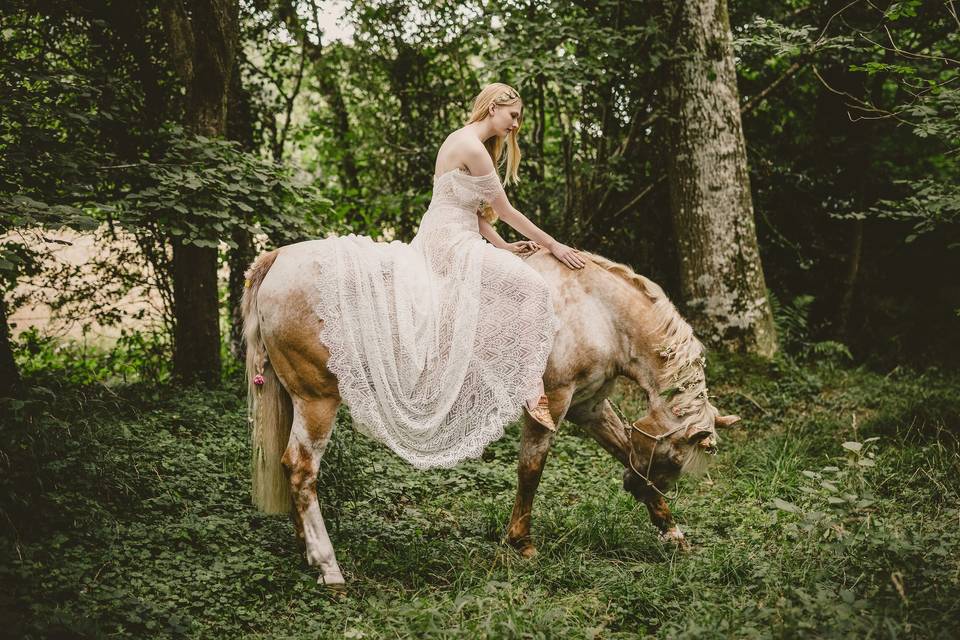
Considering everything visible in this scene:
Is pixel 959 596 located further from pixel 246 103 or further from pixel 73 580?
pixel 246 103

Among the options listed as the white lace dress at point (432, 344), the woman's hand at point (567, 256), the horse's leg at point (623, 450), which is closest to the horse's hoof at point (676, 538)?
the horse's leg at point (623, 450)

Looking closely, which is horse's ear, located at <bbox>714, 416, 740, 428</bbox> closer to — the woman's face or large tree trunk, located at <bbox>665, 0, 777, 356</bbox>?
the woman's face

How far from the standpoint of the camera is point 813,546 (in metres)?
3.68

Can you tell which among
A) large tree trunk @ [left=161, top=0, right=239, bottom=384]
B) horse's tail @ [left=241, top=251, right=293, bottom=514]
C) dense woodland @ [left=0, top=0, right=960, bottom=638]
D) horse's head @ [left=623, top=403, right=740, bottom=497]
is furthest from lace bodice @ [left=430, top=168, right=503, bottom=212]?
large tree trunk @ [left=161, top=0, right=239, bottom=384]

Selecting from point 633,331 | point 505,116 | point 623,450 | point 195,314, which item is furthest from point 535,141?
point 623,450

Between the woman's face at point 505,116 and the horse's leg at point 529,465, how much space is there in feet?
5.42

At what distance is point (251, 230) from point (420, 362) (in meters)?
2.34

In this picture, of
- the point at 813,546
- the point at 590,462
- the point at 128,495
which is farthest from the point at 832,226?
the point at 128,495

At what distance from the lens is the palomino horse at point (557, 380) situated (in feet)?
13.5

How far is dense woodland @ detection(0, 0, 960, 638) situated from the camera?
11.9 ft

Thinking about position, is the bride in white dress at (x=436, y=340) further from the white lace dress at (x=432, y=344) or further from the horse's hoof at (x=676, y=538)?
the horse's hoof at (x=676, y=538)

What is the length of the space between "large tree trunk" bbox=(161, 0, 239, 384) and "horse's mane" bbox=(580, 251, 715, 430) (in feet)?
14.4

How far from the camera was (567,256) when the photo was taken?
443 centimetres

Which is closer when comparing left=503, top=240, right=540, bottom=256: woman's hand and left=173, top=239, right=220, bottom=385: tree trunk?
left=503, top=240, right=540, bottom=256: woman's hand
